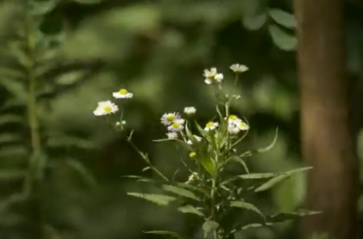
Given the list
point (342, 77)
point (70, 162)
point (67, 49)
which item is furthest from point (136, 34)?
point (342, 77)

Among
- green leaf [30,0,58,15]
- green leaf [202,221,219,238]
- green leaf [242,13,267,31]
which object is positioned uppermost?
green leaf [30,0,58,15]

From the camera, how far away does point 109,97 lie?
1.17 m

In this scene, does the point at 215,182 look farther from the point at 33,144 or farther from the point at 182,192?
the point at 33,144

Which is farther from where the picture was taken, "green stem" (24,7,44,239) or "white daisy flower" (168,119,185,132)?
"green stem" (24,7,44,239)

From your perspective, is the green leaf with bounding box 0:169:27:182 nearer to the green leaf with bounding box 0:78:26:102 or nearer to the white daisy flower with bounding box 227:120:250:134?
the green leaf with bounding box 0:78:26:102

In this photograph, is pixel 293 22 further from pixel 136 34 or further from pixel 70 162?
pixel 70 162

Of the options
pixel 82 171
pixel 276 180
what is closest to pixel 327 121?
pixel 276 180

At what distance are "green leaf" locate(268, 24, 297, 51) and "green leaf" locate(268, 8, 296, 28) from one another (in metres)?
0.02

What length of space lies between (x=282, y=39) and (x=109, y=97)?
32cm

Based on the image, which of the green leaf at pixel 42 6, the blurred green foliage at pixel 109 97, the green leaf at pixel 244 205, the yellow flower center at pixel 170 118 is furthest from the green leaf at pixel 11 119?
the green leaf at pixel 244 205

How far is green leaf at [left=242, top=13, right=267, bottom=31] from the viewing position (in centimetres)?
102

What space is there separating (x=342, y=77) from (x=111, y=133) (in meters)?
0.46

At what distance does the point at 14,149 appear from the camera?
1.11m

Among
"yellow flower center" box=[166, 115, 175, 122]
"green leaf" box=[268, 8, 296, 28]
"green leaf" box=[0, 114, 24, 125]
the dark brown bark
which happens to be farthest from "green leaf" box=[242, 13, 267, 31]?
"green leaf" box=[0, 114, 24, 125]
